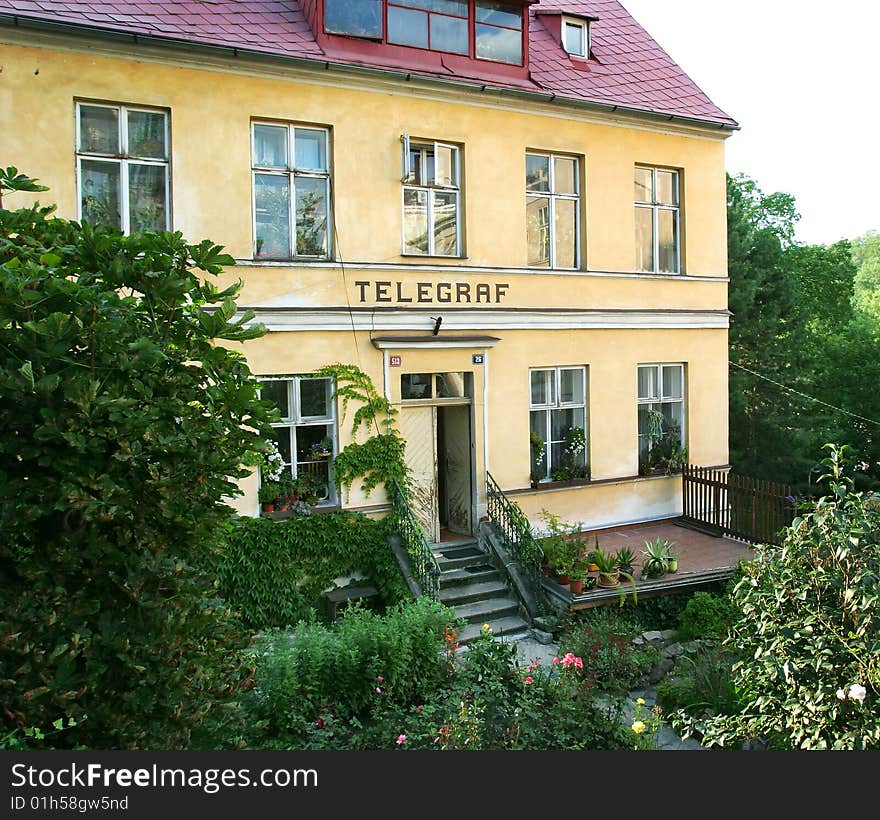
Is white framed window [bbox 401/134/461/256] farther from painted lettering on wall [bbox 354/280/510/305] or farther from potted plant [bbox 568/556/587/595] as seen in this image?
potted plant [bbox 568/556/587/595]

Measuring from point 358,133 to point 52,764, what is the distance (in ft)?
34.2

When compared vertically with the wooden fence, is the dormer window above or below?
above

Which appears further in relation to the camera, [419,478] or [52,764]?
[419,478]

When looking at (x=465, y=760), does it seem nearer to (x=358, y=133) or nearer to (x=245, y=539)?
(x=245, y=539)

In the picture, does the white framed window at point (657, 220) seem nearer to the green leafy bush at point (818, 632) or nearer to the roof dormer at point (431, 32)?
the roof dormer at point (431, 32)

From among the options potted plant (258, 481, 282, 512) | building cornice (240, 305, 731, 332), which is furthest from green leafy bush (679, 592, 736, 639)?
potted plant (258, 481, 282, 512)

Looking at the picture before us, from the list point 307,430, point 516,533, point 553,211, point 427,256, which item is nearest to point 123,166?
point 307,430

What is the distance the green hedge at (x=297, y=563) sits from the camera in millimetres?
11320

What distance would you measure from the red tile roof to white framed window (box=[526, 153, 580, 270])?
116cm

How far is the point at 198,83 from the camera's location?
1122 centimetres

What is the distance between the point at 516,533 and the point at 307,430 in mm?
3526

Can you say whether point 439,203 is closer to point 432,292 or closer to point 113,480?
point 432,292

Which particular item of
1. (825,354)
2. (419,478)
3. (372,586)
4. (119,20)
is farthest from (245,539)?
(825,354)

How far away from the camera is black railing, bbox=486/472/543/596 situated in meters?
12.0
